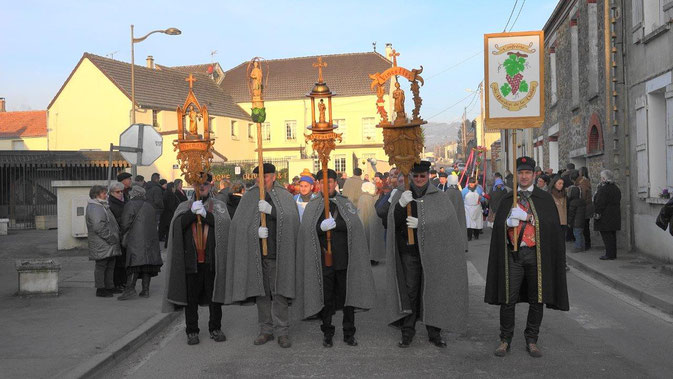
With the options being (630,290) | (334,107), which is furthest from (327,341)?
(334,107)

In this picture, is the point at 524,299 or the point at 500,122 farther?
the point at 500,122

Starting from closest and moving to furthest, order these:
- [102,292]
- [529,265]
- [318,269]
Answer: [529,265], [318,269], [102,292]

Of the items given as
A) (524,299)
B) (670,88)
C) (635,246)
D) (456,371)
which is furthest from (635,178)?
(456,371)

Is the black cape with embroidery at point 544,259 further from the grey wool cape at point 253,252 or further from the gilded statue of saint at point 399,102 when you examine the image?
the grey wool cape at point 253,252

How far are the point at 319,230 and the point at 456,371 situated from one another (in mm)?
2197

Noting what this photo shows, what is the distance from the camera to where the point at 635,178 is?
15977 mm

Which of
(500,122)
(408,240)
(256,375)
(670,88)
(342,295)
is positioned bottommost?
(256,375)

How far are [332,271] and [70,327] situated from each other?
3.27m

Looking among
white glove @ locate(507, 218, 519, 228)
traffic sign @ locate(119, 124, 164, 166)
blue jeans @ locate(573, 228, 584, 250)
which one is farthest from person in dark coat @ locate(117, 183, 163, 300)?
blue jeans @ locate(573, 228, 584, 250)

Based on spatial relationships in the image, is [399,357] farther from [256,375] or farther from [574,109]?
[574,109]

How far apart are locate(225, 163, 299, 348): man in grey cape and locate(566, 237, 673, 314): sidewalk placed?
5054mm

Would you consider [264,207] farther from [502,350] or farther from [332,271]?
[502,350]

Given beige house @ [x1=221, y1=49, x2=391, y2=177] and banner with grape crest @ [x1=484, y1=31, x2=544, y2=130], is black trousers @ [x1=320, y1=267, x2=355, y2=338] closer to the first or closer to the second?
banner with grape crest @ [x1=484, y1=31, x2=544, y2=130]

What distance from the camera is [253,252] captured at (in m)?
8.11
